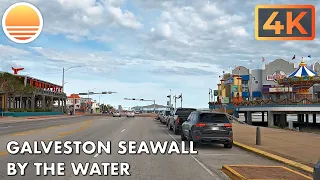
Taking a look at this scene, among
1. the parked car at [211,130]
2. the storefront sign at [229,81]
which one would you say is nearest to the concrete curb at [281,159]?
the parked car at [211,130]

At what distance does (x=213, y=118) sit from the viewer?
56.0ft

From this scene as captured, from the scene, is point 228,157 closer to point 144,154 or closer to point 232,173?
→ point 144,154

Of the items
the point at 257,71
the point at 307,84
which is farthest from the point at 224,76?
the point at 307,84

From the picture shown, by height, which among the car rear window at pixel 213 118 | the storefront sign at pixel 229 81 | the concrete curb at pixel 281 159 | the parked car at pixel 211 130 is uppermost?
the storefront sign at pixel 229 81

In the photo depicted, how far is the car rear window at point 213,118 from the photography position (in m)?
16.9

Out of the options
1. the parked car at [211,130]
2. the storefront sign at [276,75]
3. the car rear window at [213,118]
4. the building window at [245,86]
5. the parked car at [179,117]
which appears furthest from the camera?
the building window at [245,86]

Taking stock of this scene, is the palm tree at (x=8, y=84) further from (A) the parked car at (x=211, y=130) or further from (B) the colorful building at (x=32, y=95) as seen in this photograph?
(A) the parked car at (x=211, y=130)

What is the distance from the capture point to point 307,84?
5569 centimetres

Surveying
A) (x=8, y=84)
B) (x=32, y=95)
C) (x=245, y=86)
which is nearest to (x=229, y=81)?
(x=245, y=86)

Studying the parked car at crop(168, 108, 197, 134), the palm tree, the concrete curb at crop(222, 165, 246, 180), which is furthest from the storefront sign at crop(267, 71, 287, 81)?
the concrete curb at crop(222, 165, 246, 180)

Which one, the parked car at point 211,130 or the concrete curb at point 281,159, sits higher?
the parked car at point 211,130

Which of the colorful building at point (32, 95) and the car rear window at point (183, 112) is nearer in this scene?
the car rear window at point (183, 112)

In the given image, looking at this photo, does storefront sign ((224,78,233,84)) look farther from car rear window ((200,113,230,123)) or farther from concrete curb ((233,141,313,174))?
concrete curb ((233,141,313,174))

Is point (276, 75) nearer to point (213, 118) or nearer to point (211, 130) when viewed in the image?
point (213, 118)
